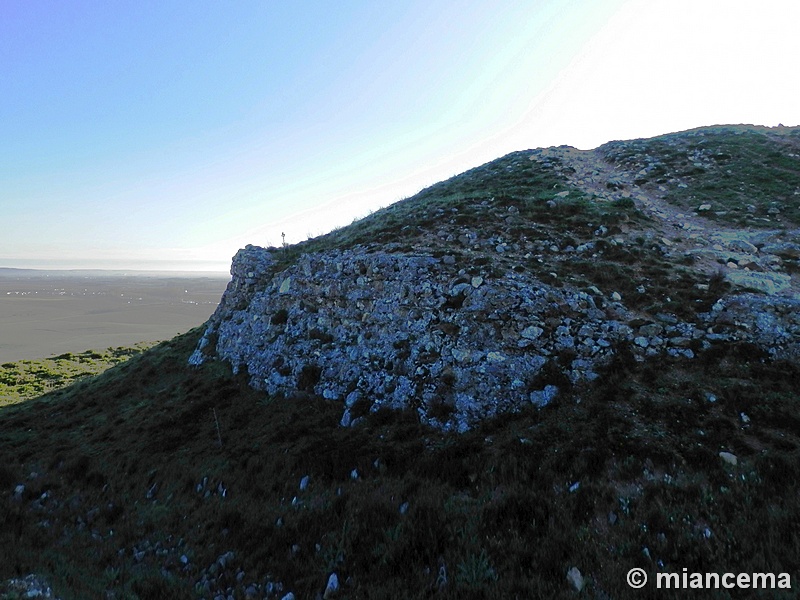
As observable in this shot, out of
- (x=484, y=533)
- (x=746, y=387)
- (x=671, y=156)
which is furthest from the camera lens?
(x=671, y=156)

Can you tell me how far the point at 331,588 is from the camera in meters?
6.40

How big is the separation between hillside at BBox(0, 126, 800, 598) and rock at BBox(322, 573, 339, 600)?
7 cm

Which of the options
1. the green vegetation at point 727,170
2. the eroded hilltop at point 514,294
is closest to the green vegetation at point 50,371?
the eroded hilltop at point 514,294

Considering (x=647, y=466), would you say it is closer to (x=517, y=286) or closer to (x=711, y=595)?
(x=711, y=595)

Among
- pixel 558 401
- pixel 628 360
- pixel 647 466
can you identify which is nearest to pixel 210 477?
pixel 558 401

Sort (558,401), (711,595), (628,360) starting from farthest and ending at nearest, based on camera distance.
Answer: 1. (628,360)
2. (558,401)
3. (711,595)

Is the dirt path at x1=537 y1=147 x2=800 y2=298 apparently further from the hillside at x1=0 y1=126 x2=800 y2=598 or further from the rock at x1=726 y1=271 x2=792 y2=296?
the hillside at x1=0 y1=126 x2=800 y2=598

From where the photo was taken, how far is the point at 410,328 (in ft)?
45.2

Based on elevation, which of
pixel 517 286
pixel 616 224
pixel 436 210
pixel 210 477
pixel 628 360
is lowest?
pixel 210 477

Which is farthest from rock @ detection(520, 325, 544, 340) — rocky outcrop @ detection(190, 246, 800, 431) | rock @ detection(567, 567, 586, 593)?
rock @ detection(567, 567, 586, 593)

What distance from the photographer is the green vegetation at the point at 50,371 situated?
29.2m

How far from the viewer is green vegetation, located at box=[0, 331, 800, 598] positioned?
5.96m

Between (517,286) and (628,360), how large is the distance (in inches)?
173

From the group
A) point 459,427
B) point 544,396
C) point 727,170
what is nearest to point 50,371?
point 459,427
